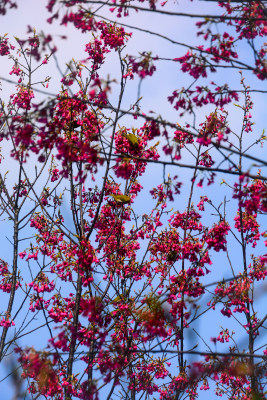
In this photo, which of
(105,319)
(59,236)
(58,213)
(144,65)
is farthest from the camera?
(59,236)

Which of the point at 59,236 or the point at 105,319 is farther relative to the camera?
the point at 59,236

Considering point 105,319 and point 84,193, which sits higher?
point 84,193

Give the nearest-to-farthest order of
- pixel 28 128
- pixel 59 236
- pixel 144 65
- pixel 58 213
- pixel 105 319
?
pixel 28 128 < pixel 144 65 < pixel 105 319 < pixel 58 213 < pixel 59 236

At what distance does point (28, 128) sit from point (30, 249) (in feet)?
14.4

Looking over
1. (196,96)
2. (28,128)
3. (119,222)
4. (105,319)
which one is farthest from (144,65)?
(119,222)

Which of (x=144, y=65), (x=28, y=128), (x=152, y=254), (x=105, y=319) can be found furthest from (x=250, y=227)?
(x=28, y=128)

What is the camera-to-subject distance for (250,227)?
7.86 metres

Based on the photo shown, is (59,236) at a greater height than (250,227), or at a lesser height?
greater

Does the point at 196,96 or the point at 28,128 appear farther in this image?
the point at 196,96

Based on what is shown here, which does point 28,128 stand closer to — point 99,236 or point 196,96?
point 196,96

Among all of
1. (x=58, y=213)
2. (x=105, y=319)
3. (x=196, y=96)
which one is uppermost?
(x=58, y=213)

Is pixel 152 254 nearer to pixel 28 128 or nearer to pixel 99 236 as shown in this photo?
pixel 99 236

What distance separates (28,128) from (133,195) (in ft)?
14.1

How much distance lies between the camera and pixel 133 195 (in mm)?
8023
